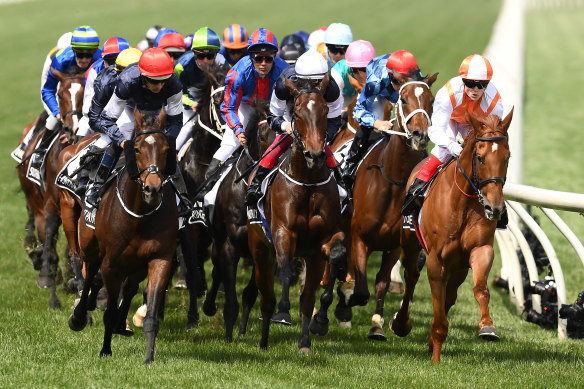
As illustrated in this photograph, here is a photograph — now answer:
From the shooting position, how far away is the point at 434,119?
741 centimetres

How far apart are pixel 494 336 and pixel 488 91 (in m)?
1.93

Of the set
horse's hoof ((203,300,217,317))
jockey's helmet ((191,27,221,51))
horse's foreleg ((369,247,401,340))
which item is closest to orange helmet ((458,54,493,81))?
horse's foreleg ((369,247,401,340))

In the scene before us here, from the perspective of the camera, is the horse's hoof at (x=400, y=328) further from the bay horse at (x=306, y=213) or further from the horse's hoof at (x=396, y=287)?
the horse's hoof at (x=396, y=287)

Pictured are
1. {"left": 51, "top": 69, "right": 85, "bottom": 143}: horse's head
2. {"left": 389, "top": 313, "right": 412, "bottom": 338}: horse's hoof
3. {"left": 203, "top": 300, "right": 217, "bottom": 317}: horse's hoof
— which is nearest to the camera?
{"left": 389, "top": 313, "right": 412, "bottom": 338}: horse's hoof

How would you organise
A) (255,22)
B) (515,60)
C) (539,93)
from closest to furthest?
(515,60)
(539,93)
(255,22)

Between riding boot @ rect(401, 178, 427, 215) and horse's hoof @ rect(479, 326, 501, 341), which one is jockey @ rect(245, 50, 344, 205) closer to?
riding boot @ rect(401, 178, 427, 215)

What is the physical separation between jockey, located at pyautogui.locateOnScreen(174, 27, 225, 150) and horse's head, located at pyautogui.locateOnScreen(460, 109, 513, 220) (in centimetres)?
380

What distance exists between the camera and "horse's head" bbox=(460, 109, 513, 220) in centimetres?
649

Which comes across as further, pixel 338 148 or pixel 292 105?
pixel 338 148

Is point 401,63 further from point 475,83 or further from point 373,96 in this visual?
point 475,83

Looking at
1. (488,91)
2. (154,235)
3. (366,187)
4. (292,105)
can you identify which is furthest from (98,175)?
(488,91)

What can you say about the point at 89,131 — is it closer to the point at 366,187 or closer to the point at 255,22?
the point at 366,187

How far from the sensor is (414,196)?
7.62 meters

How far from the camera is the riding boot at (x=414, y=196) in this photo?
7.60m
